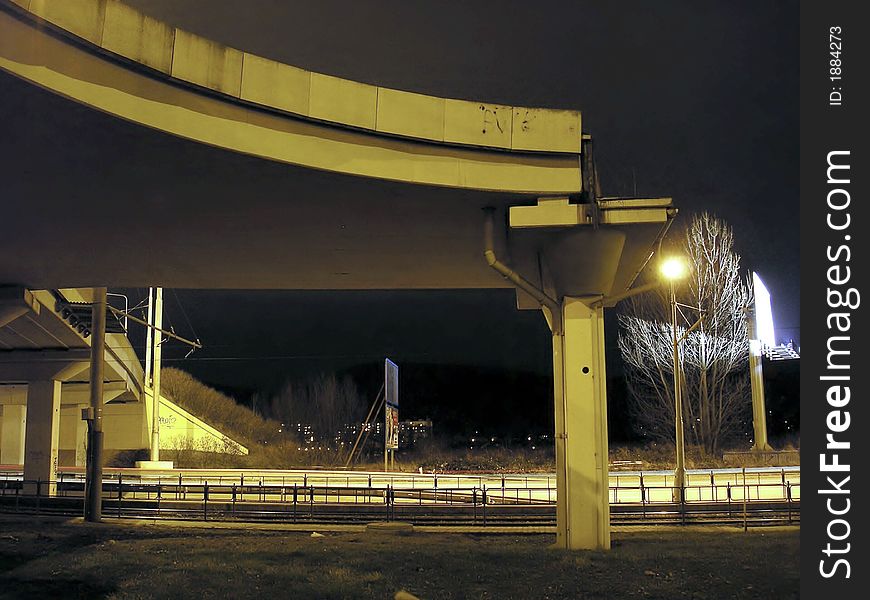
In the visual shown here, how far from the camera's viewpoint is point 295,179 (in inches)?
500

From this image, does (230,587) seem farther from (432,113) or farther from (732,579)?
(432,113)

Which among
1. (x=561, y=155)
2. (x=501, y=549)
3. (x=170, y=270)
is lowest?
(x=501, y=549)

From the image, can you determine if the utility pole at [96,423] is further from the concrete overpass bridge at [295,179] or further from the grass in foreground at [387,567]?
the concrete overpass bridge at [295,179]

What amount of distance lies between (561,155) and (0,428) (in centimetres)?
7086

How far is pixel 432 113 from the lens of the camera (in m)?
12.8

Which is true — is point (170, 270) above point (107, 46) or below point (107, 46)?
below

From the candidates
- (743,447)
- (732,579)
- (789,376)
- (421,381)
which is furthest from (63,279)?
(421,381)

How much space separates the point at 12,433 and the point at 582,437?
60313 mm

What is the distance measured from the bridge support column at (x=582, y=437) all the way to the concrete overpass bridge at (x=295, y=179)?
0.03 metres

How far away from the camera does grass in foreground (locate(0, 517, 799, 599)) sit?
33.5ft

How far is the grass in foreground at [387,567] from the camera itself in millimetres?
10219

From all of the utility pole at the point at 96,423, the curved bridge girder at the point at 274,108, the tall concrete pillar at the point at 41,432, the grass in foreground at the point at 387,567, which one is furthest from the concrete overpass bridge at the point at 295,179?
the tall concrete pillar at the point at 41,432

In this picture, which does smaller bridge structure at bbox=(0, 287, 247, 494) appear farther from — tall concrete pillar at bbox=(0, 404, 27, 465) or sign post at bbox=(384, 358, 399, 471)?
sign post at bbox=(384, 358, 399, 471)

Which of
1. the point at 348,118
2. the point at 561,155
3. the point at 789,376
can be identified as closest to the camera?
the point at 348,118
